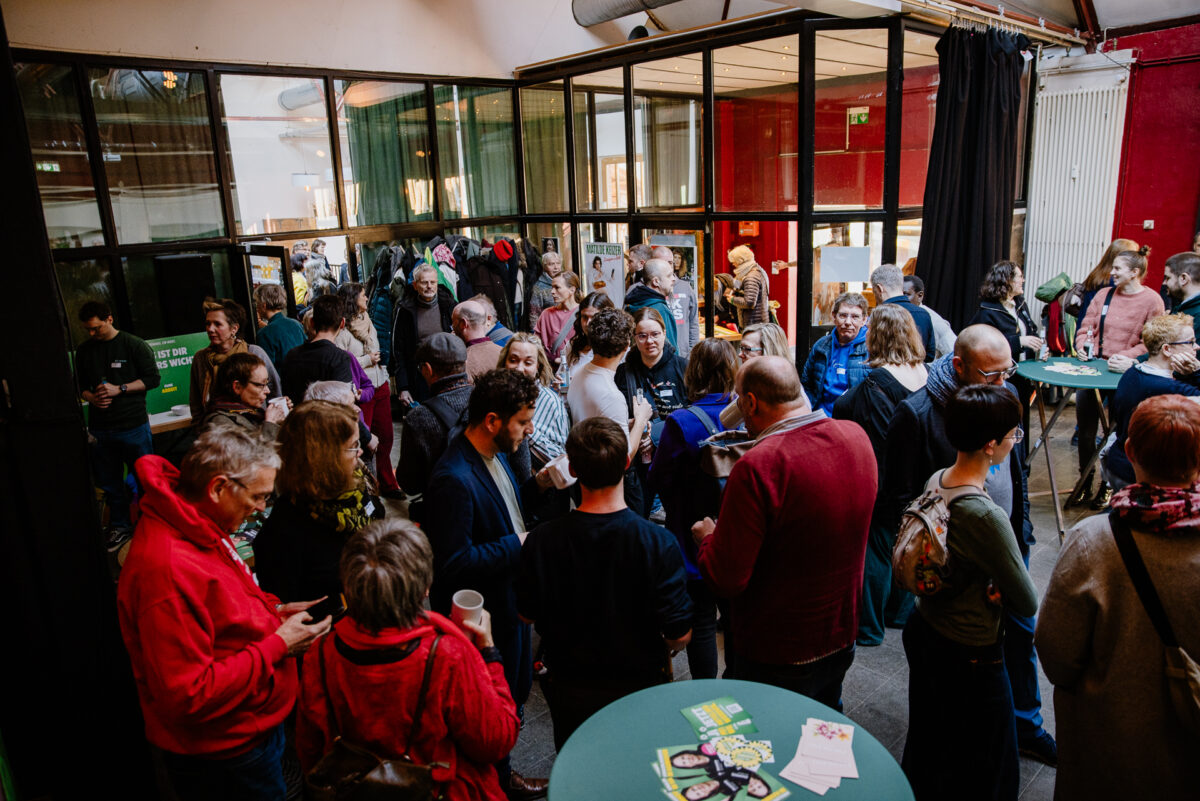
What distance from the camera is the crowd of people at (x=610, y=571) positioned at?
1778 millimetres

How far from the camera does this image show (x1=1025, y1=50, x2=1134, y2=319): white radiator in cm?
759

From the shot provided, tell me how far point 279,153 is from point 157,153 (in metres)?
1.13

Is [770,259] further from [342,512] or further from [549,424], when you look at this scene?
[342,512]

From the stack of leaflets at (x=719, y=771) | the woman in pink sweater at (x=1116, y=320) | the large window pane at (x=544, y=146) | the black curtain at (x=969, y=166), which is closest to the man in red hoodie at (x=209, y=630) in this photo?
the stack of leaflets at (x=719, y=771)

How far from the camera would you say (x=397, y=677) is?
1.65 meters

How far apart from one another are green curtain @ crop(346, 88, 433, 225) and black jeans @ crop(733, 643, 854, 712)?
715 cm

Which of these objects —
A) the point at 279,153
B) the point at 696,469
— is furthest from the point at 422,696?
the point at 279,153

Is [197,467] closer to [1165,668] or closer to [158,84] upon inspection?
[1165,668]

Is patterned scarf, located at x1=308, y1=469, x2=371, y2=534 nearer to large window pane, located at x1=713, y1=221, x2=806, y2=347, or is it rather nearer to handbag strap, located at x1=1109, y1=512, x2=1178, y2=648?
handbag strap, located at x1=1109, y1=512, x2=1178, y2=648

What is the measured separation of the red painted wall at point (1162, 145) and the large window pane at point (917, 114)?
244 centimetres

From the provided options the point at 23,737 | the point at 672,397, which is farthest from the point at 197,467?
the point at 672,397

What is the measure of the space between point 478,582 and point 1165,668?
1927mm

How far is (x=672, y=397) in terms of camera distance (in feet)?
12.9

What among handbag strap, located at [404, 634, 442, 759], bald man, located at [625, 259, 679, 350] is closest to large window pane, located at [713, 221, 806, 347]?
bald man, located at [625, 259, 679, 350]
